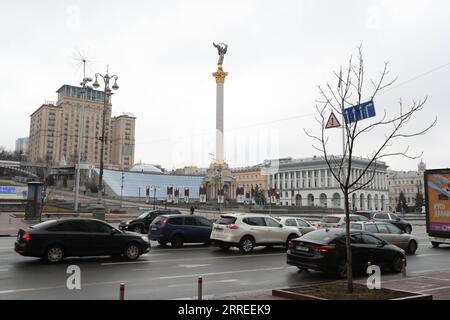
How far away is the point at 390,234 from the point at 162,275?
11.6 m

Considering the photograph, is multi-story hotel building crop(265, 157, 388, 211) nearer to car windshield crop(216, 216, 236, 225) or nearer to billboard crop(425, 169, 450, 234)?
billboard crop(425, 169, 450, 234)

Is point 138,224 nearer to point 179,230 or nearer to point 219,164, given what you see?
point 179,230

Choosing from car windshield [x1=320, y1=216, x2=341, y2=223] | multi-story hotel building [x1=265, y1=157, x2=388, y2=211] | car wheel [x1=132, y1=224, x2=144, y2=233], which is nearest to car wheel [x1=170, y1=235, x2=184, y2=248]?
car wheel [x1=132, y1=224, x2=144, y2=233]

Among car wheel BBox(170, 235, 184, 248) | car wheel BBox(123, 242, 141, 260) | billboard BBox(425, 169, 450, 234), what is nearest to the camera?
car wheel BBox(123, 242, 141, 260)

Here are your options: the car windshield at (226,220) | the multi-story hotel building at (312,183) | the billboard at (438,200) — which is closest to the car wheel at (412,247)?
the billboard at (438,200)

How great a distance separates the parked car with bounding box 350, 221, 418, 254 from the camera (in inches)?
768

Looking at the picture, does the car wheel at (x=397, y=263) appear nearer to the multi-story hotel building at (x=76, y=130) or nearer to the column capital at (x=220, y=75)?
the multi-story hotel building at (x=76, y=130)

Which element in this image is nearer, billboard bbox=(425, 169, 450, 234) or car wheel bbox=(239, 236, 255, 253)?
car wheel bbox=(239, 236, 255, 253)

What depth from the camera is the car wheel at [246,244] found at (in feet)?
63.2

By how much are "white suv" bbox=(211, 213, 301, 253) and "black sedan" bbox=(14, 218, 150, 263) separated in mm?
4114

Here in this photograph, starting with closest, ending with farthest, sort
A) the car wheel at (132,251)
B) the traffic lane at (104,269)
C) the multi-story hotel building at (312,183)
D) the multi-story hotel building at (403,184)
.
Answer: the traffic lane at (104,269) → the car wheel at (132,251) → the multi-story hotel building at (312,183) → the multi-story hotel building at (403,184)

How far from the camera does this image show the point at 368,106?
16.3 m
